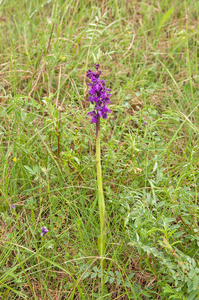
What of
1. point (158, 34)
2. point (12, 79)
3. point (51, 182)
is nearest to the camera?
point (51, 182)

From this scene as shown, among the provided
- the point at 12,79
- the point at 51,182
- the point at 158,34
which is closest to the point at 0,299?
the point at 51,182

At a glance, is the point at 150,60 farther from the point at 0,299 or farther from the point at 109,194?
the point at 0,299

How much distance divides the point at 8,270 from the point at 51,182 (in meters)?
0.82

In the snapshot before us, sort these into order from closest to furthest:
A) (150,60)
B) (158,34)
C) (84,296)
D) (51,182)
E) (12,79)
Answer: (84,296) < (51,182) < (12,79) < (150,60) < (158,34)

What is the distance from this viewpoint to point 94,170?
256 cm

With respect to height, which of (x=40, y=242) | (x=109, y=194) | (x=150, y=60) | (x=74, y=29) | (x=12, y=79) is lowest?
(x=40, y=242)

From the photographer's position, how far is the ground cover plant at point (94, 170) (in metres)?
2.00

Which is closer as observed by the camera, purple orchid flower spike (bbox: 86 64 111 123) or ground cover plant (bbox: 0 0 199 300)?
purple orchid flower spike (bbox: 86 64 111 123)

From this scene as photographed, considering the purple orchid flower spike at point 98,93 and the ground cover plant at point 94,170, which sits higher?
the purple orchid flower spike at point 98,93

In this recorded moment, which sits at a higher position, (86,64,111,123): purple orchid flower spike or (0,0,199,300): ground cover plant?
(86,64,111,123): purple orchid flower spike

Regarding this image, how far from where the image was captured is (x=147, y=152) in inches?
106

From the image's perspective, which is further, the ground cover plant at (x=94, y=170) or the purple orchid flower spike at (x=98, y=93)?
the ground cover plant at (x=94, y=170)

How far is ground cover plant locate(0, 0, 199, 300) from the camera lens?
2002mm

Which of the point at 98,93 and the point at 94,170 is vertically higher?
the point at 98,93
